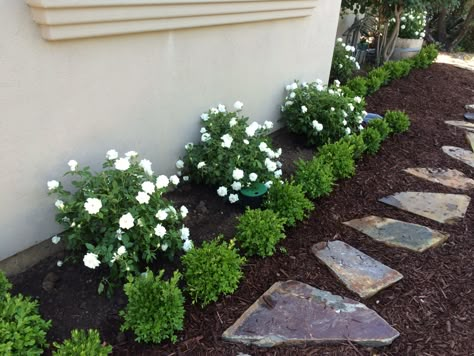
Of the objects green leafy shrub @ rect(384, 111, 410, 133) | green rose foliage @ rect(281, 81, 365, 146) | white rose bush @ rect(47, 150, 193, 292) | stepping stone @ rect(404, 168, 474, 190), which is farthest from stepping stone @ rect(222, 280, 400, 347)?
green leafy shrub @ rect(384, 111, 410, 133)

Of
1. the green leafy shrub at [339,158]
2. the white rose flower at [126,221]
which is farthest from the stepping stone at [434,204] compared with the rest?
the white rose flower at [126,221]

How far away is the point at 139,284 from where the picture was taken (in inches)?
72.8

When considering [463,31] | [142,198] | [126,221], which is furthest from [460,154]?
[463,31]

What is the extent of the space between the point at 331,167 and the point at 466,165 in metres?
1.64

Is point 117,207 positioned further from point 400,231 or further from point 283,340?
point 400,231

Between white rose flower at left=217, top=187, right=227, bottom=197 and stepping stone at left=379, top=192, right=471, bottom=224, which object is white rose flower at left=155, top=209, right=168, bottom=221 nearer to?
white rose flower at left=217, top=187, right=227, bottom=197

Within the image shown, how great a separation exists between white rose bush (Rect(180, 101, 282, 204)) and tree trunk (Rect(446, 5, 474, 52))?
31.3 ft

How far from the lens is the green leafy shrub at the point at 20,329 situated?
160 cm

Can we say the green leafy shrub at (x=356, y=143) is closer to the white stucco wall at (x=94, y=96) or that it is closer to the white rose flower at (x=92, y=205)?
the white stucco wall at (x=94, y=96)

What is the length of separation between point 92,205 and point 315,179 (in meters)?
1.74

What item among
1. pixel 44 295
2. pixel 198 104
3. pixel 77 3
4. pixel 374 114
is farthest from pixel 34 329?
pixel 374 114

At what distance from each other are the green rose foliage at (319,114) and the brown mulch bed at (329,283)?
511 mm

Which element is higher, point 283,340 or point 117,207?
point 117,207

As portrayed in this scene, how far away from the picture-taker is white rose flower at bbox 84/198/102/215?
197 centimetres
